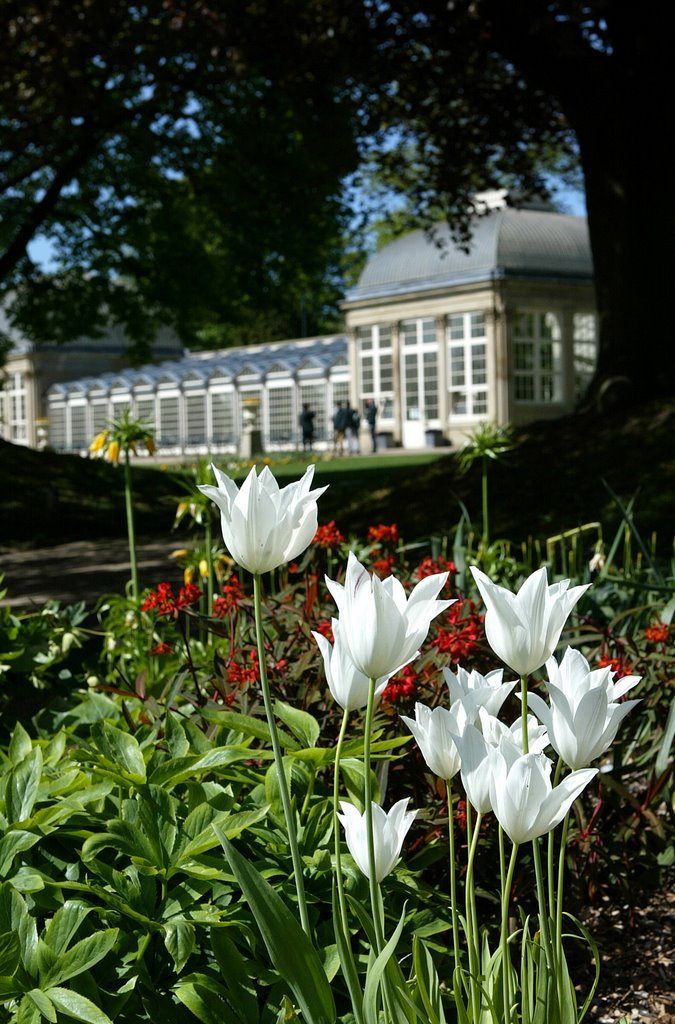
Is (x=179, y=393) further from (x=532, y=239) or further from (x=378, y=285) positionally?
(x=532, y=239)

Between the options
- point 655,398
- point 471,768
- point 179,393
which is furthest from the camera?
point 179,393

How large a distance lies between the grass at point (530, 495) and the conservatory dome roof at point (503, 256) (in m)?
22.0

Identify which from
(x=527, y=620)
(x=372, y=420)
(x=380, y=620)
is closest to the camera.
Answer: (x=380, y=620)

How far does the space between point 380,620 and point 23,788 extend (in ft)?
3.22

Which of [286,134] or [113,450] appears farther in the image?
[286,134]

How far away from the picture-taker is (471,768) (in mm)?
1182

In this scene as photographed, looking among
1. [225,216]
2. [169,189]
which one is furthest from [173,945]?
[169,189]

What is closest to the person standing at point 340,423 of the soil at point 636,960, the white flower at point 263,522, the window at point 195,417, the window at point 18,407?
the window at point 195,417

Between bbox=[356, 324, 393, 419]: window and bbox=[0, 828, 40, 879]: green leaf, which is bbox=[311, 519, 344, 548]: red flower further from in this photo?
bbox=[356, 324, 393, 419]: window

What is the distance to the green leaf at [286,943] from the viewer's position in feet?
3.92

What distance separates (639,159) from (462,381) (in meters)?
24.1

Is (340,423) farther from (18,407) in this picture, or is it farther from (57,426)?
(18,407)

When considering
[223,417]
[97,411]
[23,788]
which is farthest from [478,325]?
[23,788]

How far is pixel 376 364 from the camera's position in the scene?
37594 millimetres
